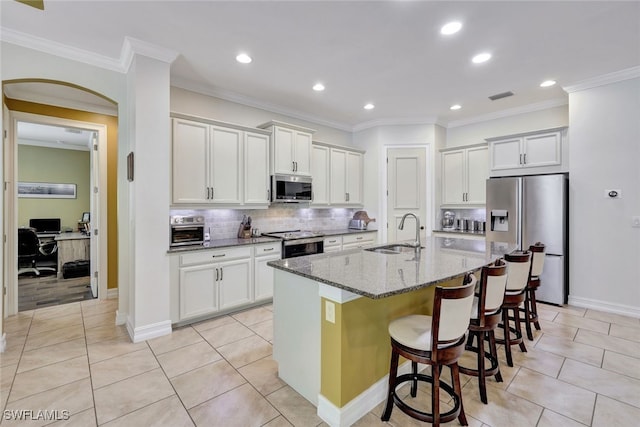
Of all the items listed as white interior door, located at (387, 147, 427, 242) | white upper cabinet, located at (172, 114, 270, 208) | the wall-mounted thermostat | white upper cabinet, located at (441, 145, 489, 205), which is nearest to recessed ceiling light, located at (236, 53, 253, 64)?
white upper cabinet, located at (172, 114, 270, 208)

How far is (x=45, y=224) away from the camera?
6.56 metres

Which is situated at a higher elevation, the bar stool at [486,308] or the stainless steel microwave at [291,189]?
the stainless steel microwave at [291,189]

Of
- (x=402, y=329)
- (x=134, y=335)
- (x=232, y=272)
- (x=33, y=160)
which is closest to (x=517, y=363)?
(x=402, y=329)

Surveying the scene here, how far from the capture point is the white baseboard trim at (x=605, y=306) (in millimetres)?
3447

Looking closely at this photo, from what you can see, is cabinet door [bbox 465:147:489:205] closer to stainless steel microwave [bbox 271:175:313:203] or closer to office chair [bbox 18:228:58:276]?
stainless steel microwave [bbox 271:175:313:203]

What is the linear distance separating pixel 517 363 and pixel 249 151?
12.2 feet

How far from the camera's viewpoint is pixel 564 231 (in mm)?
3842

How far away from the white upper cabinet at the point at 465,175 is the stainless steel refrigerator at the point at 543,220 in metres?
0.75

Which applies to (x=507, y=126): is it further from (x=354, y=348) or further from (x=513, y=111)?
(x=354, y=348)

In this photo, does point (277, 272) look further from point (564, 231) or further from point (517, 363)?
point (564, 231)

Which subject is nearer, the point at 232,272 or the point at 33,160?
the point at 232,272

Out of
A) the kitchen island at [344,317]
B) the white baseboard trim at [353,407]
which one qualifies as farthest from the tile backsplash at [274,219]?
the white baseboard trim at [353,407]

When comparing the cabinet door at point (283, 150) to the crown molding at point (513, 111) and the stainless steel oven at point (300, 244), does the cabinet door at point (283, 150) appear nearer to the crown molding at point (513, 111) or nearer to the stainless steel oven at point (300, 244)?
the stainless steel oven at point (300, 244)

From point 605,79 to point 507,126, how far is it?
1.40m
